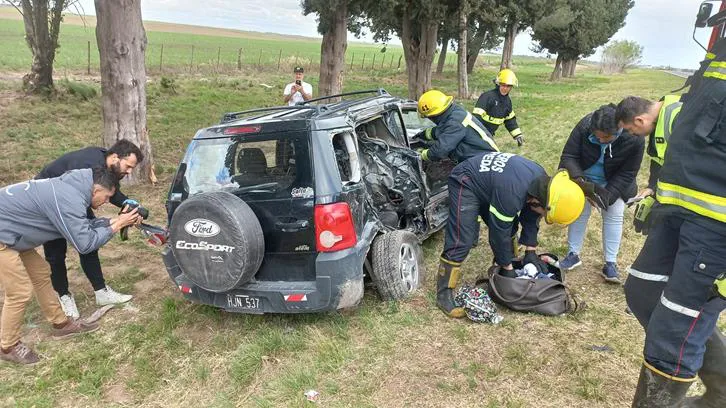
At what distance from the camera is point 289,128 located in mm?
3502

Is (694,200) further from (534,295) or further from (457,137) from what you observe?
(457,137)

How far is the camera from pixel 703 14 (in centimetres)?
274

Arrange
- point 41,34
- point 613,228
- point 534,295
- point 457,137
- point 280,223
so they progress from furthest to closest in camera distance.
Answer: point 41,34, point 457,137, point 613,228, point 534,295, point 280,223

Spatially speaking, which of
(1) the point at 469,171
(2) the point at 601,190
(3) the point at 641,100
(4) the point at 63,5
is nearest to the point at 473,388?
(1) the point at 469,171

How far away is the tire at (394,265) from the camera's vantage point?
12.6 ft

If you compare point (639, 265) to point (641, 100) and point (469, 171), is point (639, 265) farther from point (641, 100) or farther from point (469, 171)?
point (469, 171)

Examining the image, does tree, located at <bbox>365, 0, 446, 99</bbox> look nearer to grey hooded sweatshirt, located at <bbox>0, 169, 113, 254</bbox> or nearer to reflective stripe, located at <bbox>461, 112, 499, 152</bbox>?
reflective stripe, located at <bbox>461, 112, 499, 152</bbox>

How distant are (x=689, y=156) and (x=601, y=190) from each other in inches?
89.9

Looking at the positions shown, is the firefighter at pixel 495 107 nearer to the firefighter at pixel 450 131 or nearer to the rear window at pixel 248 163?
the firefighter at pixel 450 131

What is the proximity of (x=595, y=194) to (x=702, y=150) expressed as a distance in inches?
75.9

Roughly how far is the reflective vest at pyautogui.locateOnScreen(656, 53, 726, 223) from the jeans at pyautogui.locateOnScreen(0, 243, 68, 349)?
397 cm

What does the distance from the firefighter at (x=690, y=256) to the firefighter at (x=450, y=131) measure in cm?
252

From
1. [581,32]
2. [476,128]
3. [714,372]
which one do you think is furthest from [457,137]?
[581,32]

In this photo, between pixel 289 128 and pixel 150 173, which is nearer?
pixel 289 128
